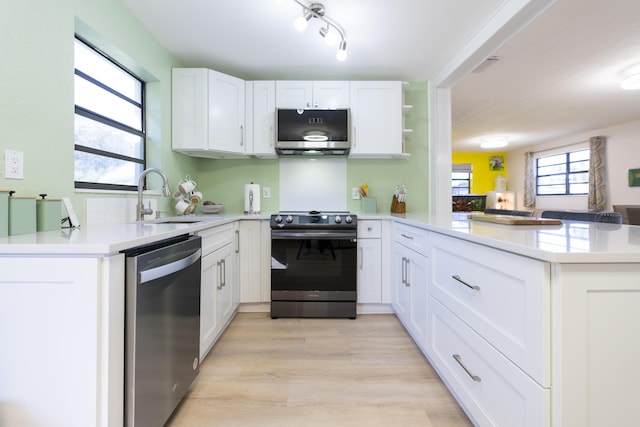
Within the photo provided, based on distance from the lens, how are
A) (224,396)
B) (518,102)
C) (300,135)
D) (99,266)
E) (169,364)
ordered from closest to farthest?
(99,266) → (169,364) → (224,396) → (300,135) → (518,102)

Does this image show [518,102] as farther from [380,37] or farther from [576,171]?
[576,171]

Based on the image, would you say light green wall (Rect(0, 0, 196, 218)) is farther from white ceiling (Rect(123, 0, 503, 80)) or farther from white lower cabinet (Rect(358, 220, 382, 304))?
white lower cabinet (Rect(358, 220, 382, 304))

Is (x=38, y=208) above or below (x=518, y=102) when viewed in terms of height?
below

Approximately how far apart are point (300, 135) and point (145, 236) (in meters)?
1.88

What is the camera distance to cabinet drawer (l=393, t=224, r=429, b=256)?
1.81 metres

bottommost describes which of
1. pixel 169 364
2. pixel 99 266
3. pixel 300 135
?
pixel 169 364

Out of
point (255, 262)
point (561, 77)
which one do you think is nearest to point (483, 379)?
point (255, 262)

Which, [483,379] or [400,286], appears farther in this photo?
[400,286]

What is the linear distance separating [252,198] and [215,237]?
980mm

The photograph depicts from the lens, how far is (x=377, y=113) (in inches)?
111

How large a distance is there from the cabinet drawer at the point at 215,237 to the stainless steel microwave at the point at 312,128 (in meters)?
0.93

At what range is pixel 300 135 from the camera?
2.72 m

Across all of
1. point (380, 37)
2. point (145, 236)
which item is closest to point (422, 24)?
point (380, 37)

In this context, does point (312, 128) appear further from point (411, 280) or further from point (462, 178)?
point (462, 178)
